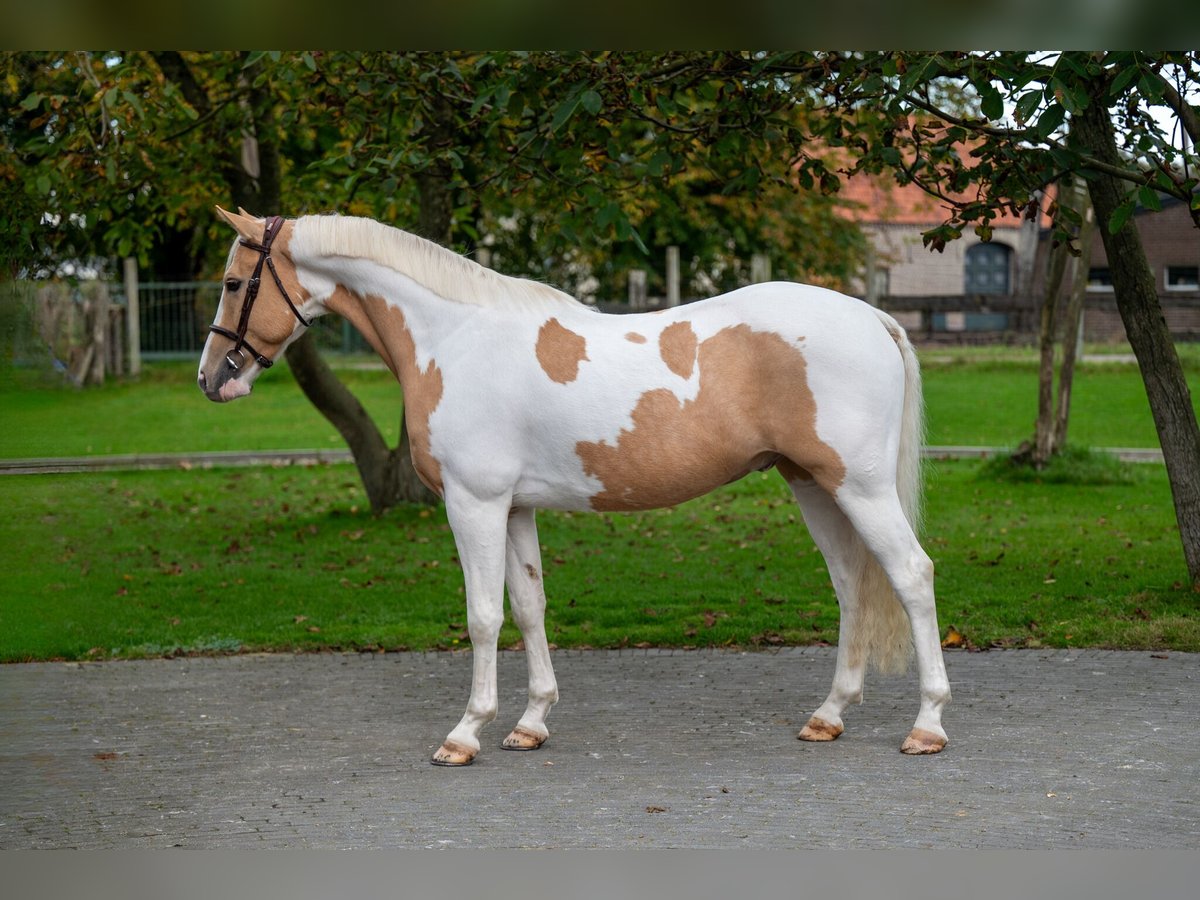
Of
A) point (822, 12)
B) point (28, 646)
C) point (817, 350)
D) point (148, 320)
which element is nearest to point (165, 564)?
point (28, 646)

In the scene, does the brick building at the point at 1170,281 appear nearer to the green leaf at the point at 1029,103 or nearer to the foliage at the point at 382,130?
the foliage at the point at 382,130

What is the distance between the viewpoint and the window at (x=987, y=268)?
35625 millimetres

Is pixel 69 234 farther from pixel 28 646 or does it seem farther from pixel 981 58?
pixel 981 58

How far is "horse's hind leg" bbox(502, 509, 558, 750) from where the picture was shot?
5.70 meters

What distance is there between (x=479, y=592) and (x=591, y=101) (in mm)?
2358

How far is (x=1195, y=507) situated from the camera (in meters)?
7.90

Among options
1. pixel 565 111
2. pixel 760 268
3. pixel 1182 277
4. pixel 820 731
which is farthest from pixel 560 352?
pixel 1182 277

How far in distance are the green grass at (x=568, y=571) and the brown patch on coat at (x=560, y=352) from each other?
2.43 meters

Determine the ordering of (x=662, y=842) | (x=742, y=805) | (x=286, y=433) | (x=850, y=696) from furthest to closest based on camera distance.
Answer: (x=286, y=433)
(x=850, y=696)
(x=742, y=805)
(x=662, y=842)

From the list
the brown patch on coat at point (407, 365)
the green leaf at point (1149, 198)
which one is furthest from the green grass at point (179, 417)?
the green leaf at point (1149, 198)

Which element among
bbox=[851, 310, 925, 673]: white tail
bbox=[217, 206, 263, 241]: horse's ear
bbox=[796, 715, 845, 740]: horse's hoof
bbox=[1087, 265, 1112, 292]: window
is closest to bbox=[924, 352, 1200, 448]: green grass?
bbox=[1087, 265, 1112, 292]: window

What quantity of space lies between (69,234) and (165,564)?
116 inches

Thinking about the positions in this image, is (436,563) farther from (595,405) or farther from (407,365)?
(595,405)

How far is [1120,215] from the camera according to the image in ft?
19.2
